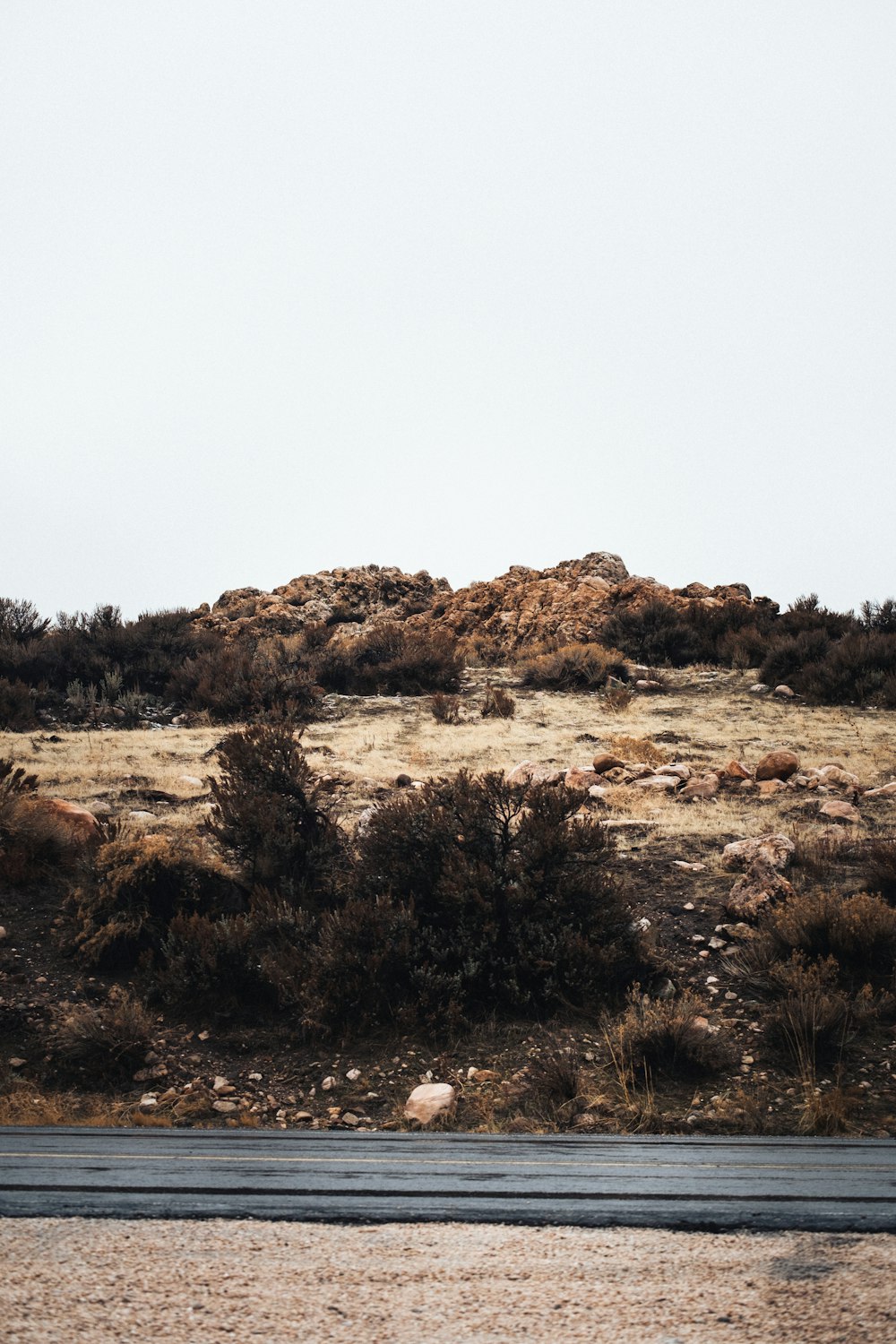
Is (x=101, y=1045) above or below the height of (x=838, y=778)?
below

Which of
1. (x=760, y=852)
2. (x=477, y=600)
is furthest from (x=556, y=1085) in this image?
(x=477, y=600)

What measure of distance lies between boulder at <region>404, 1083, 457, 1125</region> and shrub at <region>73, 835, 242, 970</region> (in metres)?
2.60

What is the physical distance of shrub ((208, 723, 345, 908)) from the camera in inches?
294

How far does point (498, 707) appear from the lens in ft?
53.9

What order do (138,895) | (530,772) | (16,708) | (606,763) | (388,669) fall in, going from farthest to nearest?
1. (388,669)
2. (16,708)
3. (606,763)
4. (530,772)
5. (138,895)

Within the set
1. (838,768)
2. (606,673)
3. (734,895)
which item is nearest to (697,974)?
(734,895)

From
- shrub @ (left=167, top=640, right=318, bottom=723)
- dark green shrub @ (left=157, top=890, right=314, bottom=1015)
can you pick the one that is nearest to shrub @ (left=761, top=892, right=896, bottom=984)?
dark green shrub @ (left=157, top=890, right=314, bottom=1015)

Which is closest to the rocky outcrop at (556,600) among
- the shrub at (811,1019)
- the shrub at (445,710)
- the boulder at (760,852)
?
the shrub at (445,710)

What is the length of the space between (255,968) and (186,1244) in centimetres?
438

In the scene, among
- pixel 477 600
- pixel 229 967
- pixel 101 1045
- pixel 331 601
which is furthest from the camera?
pixel 331 601

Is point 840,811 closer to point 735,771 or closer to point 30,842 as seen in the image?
point 735,771

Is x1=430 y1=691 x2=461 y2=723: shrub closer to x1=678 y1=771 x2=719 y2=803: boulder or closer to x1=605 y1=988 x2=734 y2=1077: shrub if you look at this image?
x1=678 y1=771 x2=719 y2=803: boulder

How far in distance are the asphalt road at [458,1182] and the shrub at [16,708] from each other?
13.0 meters

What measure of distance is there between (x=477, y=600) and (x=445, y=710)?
1271 centimetres
